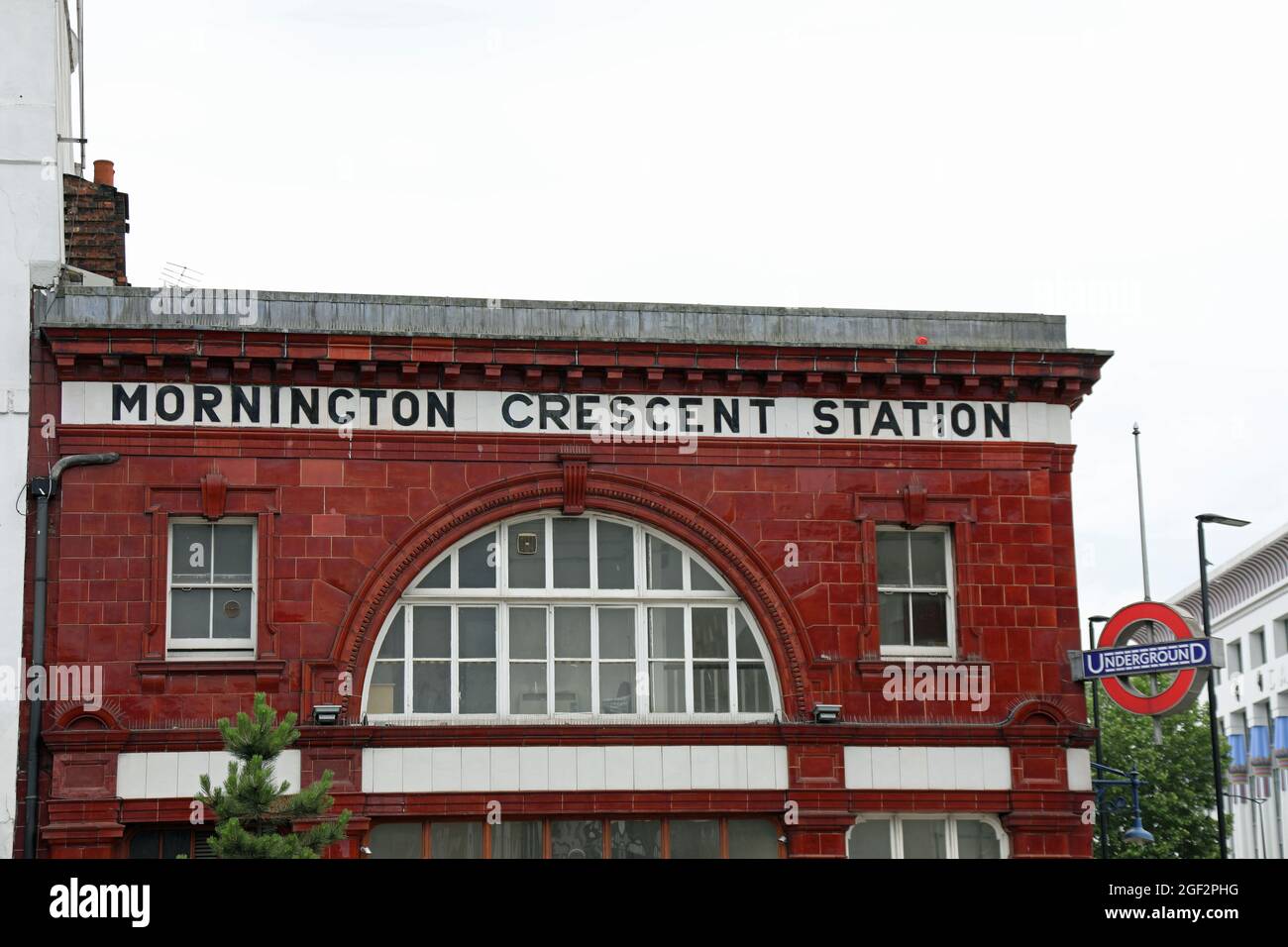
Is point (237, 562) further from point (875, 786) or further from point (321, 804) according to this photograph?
point (875, 786)

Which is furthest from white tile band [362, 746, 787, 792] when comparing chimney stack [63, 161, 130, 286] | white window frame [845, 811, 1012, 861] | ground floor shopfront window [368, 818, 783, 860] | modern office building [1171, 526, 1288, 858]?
modern office building [1171, 526, 1288, 858]

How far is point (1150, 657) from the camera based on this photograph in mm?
24875

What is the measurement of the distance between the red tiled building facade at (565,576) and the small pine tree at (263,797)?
216 cm

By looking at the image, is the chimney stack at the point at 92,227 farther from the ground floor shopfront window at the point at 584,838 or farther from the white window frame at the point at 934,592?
the white window frame at the point at 934,592

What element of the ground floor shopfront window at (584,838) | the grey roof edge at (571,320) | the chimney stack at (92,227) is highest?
the chimney stack at (92,227)

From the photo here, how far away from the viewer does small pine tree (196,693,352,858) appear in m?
20.6

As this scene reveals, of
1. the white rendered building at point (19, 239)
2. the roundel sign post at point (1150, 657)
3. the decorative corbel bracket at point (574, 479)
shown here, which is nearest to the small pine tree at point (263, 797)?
the white rendered building at point (19, 239)

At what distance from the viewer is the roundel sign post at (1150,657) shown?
24703mm

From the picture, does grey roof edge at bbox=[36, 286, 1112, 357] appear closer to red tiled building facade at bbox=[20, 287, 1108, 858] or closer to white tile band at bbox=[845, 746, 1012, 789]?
red tiled building facade at bbox=[20, 287, 1108, 858]

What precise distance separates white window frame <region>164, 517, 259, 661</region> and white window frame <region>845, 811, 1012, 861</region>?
8.52 meters

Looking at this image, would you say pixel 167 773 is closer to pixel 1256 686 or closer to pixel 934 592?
pixel 934 592

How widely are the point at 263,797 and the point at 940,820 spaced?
31.1ft

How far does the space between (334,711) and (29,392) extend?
593 centimetres

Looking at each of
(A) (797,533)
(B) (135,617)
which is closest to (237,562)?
(B) (135,617)
